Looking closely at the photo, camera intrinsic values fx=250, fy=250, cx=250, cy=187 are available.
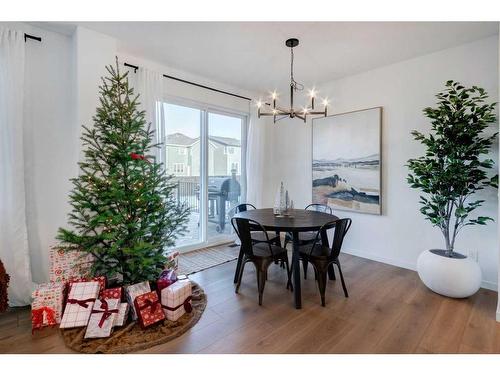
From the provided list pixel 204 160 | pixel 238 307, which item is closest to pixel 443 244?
pixel 238 307

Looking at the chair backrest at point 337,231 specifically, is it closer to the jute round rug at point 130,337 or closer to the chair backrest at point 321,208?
the chair backrest at point 321,208

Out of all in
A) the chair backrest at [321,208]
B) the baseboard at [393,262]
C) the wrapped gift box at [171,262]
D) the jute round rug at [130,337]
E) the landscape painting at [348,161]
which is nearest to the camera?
the jute round rug at [130,337]

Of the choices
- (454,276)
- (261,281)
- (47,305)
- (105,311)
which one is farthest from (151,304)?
(454,276)

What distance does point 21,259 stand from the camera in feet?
7.72

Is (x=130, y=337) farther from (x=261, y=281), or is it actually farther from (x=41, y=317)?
(x=261, y=281)

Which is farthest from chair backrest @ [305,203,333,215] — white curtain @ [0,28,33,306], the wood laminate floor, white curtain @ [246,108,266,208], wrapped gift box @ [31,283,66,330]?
white curtain @ [0,28,33,306]

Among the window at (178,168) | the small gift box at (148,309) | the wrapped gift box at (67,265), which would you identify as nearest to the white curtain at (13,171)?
the wrapped gift box at (67,265)

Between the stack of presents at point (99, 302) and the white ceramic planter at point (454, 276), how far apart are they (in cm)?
243

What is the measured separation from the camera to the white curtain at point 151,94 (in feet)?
10.4

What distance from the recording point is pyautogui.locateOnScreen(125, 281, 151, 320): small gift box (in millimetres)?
2074

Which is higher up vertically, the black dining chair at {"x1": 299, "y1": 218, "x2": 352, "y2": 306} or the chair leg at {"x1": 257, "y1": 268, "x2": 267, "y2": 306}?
the black dining chair at {"x1": 299, "y1": 218, "x2": 352, "y2": 306}

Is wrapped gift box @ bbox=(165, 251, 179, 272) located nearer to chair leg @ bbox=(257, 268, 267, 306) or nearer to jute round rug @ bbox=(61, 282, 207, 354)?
jute round rug @ bbox=(61, 282, 207, 354)

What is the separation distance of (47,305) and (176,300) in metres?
1.02

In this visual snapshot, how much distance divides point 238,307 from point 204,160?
244 centimetres
